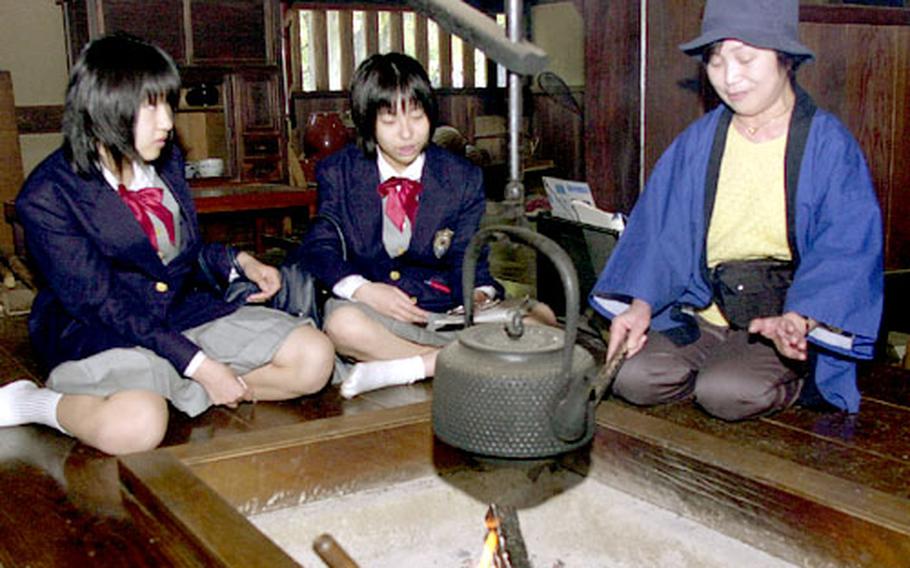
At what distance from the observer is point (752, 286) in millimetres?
3000

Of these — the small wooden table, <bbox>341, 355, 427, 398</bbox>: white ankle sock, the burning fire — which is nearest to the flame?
the burning fire

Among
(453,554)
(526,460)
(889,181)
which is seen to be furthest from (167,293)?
(889,181)

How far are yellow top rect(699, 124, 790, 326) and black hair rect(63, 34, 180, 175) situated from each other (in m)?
1.66

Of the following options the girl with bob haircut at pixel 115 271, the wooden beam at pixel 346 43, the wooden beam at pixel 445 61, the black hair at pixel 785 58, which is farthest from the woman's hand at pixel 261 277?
the wooden beam at pixel 445 61

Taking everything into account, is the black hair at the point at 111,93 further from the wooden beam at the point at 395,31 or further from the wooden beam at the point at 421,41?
the wooden beam at the point at 421,41

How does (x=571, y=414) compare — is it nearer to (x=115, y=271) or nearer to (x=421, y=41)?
(x=115, y=271)

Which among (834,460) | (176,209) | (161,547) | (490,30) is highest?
(490,30)

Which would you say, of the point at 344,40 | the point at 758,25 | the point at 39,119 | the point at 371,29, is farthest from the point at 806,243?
the point at 371,29

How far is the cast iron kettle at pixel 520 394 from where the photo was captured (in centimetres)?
144

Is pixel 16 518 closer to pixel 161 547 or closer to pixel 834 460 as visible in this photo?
pixel 161 547

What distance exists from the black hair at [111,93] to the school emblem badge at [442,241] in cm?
108

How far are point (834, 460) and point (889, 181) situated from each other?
6.08 feet

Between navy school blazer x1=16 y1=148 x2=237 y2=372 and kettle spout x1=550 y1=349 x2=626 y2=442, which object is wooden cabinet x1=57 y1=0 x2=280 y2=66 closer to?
navy school blazer x1=16 y1=148 x2=237 y2=372

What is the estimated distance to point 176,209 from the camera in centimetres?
324
